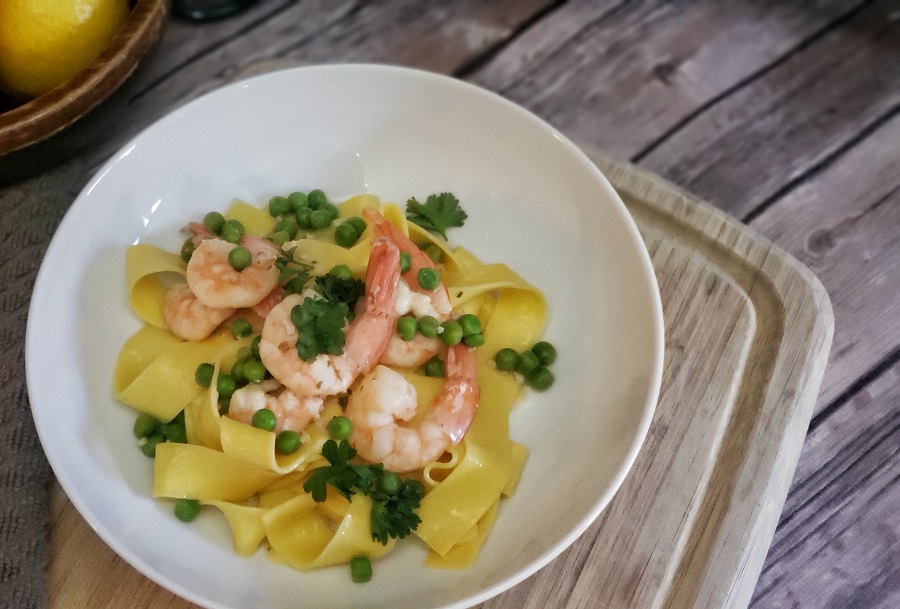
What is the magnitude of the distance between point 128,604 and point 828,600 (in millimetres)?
A: 2287

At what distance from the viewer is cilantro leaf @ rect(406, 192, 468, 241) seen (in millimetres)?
2904

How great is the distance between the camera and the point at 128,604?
7.40 ft

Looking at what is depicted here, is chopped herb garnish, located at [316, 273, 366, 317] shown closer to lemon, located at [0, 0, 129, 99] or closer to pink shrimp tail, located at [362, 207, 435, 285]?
pink shrimp tail, located at [362, 207, 435, 285]

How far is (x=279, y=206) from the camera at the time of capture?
2918 millimetres

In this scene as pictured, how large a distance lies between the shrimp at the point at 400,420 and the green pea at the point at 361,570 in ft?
0.91

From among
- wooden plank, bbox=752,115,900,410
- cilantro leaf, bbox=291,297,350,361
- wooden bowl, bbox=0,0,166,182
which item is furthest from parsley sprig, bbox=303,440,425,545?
wooden plank, bbox=752,115,900,410

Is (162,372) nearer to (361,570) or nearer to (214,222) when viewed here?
(214,222)

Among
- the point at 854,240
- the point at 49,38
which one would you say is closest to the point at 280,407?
the point at 49,38

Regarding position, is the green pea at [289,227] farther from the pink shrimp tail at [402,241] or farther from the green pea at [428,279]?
the green pea at [428,279]

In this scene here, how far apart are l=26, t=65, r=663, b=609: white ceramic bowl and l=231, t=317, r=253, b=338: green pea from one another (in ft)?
1.33

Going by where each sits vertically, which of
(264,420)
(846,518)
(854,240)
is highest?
(264,420)

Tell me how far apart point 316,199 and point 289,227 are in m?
0.16

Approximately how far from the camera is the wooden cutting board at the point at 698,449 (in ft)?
7.50

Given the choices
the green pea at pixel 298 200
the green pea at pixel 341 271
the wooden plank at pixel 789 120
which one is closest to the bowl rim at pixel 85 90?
the green pea at pixel 298 200
